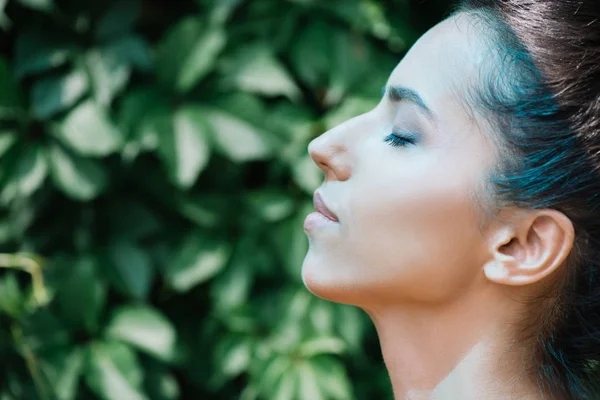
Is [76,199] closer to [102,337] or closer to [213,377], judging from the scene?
[102,337]

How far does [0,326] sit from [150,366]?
1.03 feet

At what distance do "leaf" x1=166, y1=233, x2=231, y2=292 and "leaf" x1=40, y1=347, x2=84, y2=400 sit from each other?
0.79ft

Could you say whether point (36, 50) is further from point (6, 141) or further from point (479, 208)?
point (479, 208)

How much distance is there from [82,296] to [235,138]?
0.44m

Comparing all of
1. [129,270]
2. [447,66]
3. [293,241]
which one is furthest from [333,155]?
[129,270]

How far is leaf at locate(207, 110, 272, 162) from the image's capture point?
155 centimetres

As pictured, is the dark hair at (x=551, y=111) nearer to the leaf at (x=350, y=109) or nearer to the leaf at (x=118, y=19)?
the leaf at (x=350, y=109)

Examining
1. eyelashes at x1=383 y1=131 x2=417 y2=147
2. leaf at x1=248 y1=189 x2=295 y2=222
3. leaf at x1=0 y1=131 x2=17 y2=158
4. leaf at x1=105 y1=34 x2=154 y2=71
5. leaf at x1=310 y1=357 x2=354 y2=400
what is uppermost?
eyelashes at x1=383 y1=131 x2=417 y2=147

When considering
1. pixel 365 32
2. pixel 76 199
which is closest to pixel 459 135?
pixel 365 32

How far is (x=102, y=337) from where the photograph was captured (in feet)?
5.31

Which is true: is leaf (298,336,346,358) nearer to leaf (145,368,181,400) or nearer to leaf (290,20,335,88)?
leaf (145,368,181,400)

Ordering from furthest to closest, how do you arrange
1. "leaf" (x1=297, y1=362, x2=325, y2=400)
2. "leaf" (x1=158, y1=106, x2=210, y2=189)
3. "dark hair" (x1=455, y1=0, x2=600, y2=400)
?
"leaf" (x1=297, y1=362, x2=325, y2=400), "leaf" (x1=158, y1=106, x2=210, y2=189), "dark hair" (x1=455, y1=0, x2=600, y2=400)

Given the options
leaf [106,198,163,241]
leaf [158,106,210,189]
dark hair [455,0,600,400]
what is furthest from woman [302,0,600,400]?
leaf [106,198,163,241]

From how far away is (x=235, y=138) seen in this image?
155 cm
